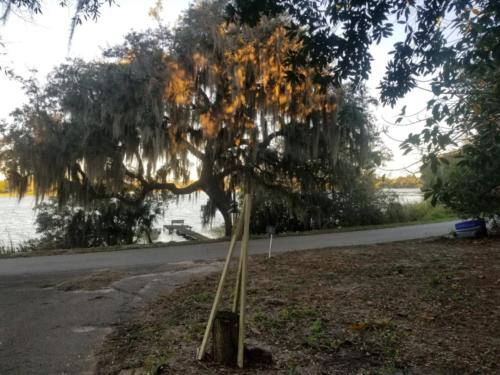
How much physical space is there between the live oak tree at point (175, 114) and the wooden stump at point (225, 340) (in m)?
9.69

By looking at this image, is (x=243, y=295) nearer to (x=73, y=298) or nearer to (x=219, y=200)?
(x=73, y=298)

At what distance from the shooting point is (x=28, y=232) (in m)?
18.5

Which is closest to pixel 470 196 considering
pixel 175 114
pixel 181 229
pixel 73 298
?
pixel 73 298

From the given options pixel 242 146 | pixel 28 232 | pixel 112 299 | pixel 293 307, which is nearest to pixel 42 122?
pixel 242 146

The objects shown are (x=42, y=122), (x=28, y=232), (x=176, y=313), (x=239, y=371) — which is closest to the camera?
(x=239, y=371)

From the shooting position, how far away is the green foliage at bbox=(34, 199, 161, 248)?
16.1 metres

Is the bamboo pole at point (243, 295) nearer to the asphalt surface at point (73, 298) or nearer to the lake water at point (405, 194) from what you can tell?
the asphalt surface at point (73, 298)

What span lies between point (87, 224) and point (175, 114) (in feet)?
19.8

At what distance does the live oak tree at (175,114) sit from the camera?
42.0 feet

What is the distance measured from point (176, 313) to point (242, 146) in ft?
34.2

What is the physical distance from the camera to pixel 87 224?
16.3 metres

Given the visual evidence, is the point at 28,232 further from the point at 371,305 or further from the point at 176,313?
the point at 371,305

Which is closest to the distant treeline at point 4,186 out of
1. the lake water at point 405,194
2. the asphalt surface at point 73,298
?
the asphalt surface at point 73,298

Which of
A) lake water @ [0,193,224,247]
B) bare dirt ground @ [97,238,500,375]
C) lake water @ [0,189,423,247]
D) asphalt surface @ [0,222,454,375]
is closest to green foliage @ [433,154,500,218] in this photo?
bare dirt ground @ [97,238,500,375]
